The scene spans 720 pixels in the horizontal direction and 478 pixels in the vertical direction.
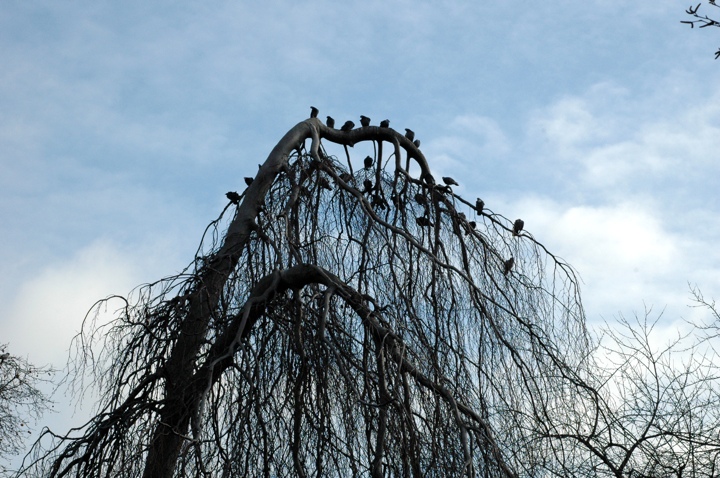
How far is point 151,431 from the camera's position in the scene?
3.40 m

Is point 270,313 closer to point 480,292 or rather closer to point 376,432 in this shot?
point 376,432

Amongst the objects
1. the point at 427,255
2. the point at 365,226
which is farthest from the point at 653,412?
the point at 365,226

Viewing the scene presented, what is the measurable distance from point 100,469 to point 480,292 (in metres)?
1.92

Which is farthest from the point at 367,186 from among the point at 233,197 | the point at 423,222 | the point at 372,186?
the point at 233,197

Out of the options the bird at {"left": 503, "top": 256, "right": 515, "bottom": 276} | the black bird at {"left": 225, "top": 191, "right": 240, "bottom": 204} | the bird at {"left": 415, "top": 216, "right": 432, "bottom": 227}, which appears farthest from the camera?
the black bird at {"left": 225, "top": 191, "right": 240, "bottom": 204}

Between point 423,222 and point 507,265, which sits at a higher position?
point 423,222

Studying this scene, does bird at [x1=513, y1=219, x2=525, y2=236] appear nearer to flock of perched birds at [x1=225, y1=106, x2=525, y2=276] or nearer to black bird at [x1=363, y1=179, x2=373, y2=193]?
flock of perched birds at [x1=225, y1=106, x2=525, y2=276]

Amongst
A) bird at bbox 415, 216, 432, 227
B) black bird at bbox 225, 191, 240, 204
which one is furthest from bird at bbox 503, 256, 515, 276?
black bird at bbox 225, 191, 240, 204

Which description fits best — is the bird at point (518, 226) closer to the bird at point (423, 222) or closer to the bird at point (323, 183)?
the bird at point (423, 222)


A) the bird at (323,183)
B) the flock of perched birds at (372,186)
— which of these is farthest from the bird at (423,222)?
the bird at (323,183)

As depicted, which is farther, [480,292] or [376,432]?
[480,292]

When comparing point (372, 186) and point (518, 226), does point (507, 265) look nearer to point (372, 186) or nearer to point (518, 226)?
point (518, 226)

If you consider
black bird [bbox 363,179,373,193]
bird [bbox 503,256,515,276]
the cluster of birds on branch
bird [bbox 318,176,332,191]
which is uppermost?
the cluster of birds on branch

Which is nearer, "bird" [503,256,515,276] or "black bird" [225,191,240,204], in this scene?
"bird" [503,256,515,276]
